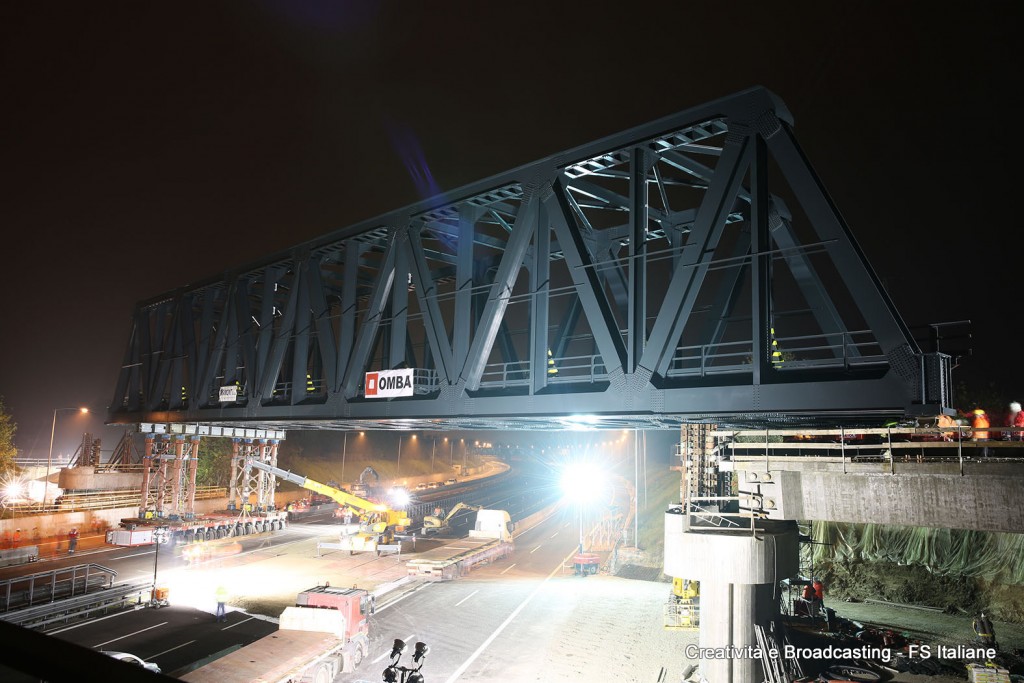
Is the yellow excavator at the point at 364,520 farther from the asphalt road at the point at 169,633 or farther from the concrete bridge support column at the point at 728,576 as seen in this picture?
the concrete bridge support column at the point at 728,576

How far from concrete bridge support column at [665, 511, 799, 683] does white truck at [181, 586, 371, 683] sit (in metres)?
11.0

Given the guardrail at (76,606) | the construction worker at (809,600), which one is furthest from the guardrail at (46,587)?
the construction worker at (809,600)

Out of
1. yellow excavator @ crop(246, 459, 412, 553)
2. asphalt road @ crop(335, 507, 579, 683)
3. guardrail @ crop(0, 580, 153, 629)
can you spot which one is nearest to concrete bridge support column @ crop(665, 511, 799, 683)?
asphalt road @ crop(335, 507, 579, 683)

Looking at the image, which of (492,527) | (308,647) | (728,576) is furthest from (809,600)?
(492,527)

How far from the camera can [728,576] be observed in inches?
594

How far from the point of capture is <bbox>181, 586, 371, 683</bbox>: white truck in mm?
17328

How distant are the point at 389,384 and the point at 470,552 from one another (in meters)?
21.6

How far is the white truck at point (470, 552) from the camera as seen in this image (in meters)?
35.4

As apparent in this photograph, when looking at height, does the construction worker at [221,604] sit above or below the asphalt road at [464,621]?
above

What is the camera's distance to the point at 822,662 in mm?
20969

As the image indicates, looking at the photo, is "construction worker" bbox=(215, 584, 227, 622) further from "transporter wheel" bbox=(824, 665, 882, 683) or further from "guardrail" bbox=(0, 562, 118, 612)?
"transporter wheel" bbox=(824, 665, 882, 683)

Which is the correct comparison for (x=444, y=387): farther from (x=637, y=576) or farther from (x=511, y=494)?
(x=511, y=494)

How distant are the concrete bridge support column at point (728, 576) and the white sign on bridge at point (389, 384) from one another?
9.65 metres

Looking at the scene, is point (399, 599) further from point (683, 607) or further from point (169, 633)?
point (683, 607)
